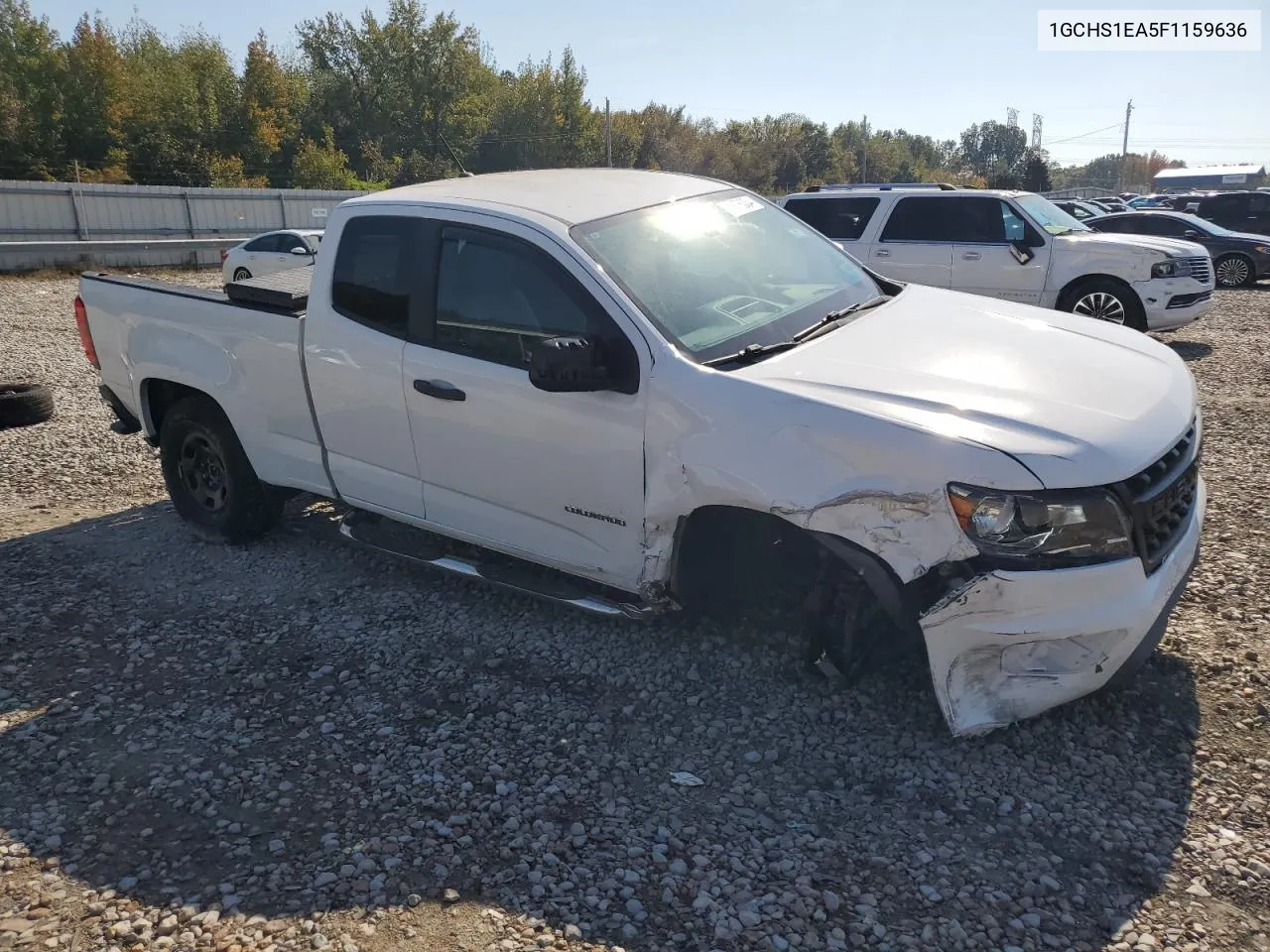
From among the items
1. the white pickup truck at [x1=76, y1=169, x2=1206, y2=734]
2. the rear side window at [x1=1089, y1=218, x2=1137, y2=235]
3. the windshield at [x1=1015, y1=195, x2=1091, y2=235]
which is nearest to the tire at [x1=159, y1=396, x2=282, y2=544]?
the white pickup truck at [x1=76, y1=169, x2=1206, y2=734]

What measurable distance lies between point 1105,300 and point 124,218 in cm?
2698

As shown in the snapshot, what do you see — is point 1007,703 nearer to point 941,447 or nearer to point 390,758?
point 941,447

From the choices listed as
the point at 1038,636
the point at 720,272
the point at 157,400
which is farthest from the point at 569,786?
the point at 157,400

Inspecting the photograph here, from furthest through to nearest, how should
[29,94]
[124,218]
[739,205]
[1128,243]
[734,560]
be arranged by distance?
[29,94] → [124,218] → [1128,243] → [739,205] → [734,560]

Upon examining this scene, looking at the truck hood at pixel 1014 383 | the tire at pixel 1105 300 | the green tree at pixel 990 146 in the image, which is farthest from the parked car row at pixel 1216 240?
the green tree at pixel 990 146

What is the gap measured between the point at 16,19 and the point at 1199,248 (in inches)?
2219

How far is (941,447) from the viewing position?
3062mm

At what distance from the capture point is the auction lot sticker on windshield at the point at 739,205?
4715 mm

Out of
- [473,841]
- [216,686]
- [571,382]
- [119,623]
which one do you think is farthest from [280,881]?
[119,623]

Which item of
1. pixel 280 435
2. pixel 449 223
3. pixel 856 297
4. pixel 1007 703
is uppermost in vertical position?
pixel 449 223

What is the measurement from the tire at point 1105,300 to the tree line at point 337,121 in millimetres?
22484

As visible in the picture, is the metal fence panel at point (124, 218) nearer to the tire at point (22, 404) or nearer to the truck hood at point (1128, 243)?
the tire at point (22, 404)

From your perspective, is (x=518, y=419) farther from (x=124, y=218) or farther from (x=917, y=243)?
(x=124, y=218)

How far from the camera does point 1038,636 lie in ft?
10.0
